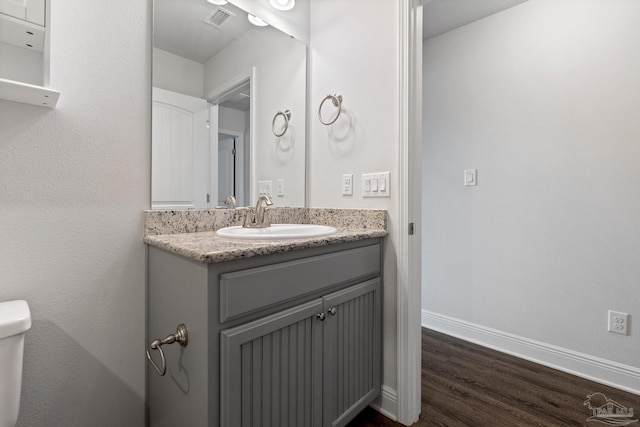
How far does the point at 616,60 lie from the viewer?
171 centimetres

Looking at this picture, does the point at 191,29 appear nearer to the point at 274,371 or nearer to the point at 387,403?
the point at 274,371

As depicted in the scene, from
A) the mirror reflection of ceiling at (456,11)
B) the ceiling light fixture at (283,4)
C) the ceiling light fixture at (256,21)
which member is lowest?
the ceiling light fixture at (256,21)

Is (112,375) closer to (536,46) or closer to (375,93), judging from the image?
(375,93)

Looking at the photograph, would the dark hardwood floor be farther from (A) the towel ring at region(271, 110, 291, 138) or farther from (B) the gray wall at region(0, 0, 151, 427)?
(A) the towel ring at region(271, 110, 291, 138)

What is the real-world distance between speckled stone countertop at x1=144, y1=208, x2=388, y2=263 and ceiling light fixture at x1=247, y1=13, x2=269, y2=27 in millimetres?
995

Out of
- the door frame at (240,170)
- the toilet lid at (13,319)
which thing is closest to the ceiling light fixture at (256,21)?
the door frame at (240,170)

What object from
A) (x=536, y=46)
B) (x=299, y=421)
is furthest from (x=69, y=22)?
(x=536, y=46)

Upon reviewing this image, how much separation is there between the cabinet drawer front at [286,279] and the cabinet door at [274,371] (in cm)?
6

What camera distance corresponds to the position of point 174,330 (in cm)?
102

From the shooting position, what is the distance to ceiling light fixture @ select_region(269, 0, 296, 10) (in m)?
1.69

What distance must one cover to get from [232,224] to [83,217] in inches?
23.1

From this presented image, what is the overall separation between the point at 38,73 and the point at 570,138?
259 cm

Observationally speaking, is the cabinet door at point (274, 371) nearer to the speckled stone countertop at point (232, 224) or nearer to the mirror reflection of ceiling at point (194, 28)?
the speckled stone countertop at point (232, 224)

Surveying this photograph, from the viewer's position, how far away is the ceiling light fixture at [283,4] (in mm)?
1689
